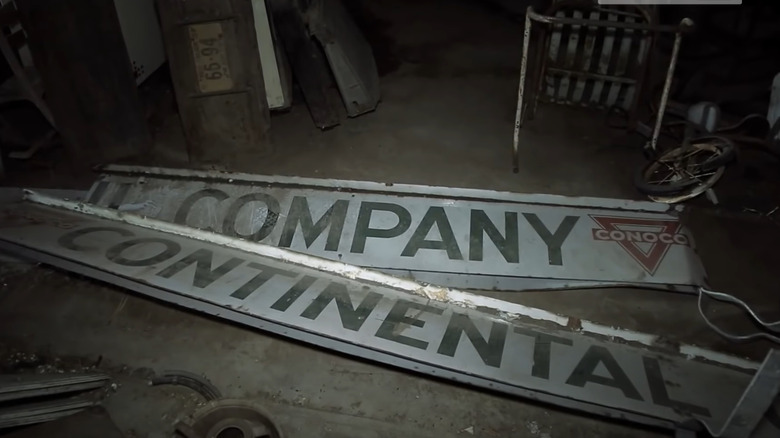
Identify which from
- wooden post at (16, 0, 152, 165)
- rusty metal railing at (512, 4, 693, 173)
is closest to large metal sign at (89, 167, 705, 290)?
wooden post at (16, 0, 152, 165)

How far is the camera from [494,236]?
8.99ft

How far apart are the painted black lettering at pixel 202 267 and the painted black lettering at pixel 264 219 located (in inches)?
14.8

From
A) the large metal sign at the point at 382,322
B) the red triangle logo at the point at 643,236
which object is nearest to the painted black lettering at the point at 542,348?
the large metal sign at the point at 382,322

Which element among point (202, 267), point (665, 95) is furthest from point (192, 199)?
point (665, 95)

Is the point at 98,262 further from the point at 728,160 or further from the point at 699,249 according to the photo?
the point at 728,160

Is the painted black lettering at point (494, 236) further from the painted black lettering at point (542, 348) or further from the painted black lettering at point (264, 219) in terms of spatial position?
the painted black lettering at point (264, 219)

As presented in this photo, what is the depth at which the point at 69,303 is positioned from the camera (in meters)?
2.56

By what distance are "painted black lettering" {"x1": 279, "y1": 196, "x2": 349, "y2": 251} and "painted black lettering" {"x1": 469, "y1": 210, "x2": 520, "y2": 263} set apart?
0.66 metres

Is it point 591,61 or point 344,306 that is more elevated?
point 591,61

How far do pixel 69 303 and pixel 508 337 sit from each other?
6.45 feet

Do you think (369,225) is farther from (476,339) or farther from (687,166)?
(687,166)

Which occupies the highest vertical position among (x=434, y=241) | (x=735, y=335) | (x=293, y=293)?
(x=293, y=293)

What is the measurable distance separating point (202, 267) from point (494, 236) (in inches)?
53.6

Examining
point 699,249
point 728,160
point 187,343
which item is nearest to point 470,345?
point 187,343
